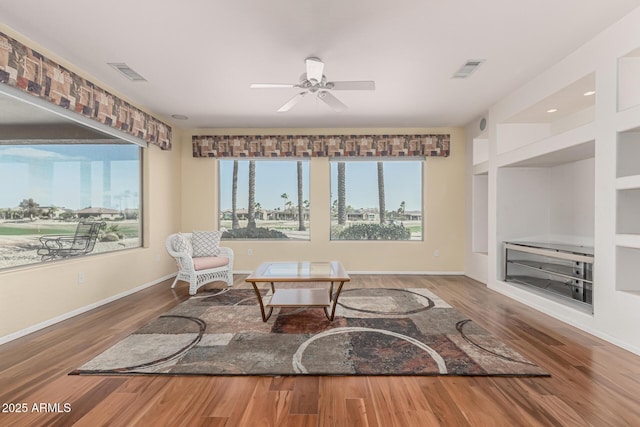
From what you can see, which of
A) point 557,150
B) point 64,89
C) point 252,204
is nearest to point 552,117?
point 557,150

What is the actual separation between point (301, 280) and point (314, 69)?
2044 mm

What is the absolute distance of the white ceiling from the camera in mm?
2283

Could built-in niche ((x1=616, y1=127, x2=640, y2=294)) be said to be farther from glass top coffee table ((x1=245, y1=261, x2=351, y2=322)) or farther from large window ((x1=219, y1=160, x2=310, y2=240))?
large window ((x1=219, y1=160, x2=310, y2=240))

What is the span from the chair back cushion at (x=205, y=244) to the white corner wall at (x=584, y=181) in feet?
14.1

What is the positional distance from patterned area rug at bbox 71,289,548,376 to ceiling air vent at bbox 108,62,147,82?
8.99 ft

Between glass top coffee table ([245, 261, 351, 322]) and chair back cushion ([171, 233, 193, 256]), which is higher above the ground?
chair back cushion ([171, 233, 193, 256])

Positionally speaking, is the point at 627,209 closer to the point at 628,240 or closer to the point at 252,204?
the point at 628,240

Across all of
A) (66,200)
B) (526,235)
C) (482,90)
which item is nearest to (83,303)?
(66,200)

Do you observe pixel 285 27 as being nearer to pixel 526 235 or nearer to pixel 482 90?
pixel 482 90

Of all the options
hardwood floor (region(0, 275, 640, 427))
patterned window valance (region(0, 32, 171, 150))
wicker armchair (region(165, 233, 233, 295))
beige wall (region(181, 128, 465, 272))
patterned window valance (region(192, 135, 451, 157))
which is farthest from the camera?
beige wall (region(181, 128, 465, 272))

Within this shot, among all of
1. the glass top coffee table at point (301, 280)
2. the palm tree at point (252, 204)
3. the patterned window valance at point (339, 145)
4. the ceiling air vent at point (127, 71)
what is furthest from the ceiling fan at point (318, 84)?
the palm tree at point (252, 204)

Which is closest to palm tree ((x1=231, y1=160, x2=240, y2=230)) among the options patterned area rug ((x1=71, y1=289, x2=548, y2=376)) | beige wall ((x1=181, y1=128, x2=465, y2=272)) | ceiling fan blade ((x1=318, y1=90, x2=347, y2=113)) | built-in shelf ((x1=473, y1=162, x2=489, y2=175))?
beige wall ((x1=181, y1=128, x2=465, y2=272))

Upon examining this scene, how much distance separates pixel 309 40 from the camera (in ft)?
8.87

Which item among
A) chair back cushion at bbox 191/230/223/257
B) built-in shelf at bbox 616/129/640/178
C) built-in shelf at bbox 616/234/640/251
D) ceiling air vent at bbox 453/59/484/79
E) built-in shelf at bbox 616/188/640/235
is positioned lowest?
chair back cushion at bbox 191/230/223/257
